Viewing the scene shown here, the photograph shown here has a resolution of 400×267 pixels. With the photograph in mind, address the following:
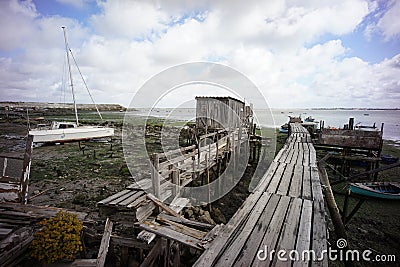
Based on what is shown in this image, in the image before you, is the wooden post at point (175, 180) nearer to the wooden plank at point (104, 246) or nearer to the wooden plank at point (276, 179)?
the wooden plank at point (104, 246)

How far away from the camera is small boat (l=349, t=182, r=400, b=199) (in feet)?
37.5

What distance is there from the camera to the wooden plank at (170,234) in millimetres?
4117

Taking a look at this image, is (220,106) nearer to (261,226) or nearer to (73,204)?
(73,204)

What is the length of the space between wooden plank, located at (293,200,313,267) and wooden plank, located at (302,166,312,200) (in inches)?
26.7

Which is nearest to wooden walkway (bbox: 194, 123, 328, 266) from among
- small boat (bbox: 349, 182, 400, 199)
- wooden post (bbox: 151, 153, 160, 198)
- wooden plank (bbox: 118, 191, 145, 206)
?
wooden plank (bbox: 118, 191, 145, 206)

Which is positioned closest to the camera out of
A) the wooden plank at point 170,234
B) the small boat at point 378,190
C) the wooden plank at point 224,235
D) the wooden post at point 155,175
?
the wooden plank at point 224,235

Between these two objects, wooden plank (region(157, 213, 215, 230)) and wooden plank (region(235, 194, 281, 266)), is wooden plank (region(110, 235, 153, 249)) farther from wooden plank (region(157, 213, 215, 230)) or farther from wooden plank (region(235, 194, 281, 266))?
wooden plank (region(235, 194, 281, 266))

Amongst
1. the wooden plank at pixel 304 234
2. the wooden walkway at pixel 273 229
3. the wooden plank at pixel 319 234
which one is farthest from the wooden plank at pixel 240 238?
the wooden plank at pixel 319 234

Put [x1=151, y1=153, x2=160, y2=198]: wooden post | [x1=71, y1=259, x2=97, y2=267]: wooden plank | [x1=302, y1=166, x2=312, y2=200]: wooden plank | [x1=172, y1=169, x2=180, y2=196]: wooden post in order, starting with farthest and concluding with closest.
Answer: [x1=172, y1=169, x2=180, y2=196]: wooden post → [x1=151, y1=153, x2=160, y2=198]: wooden post → [x1=302, y1=166, x2=312, y2=200]: wooden plank → [x1=71, y1=259, x2=97, y2=267]: wooden plank

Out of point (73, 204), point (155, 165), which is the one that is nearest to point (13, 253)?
point (155, 165)

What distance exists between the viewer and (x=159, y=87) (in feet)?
34.9

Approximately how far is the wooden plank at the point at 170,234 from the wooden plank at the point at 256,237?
104 centimetres

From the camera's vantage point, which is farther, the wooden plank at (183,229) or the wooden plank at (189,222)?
the wooden plank at (189,222)

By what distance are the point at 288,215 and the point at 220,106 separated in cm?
1527
